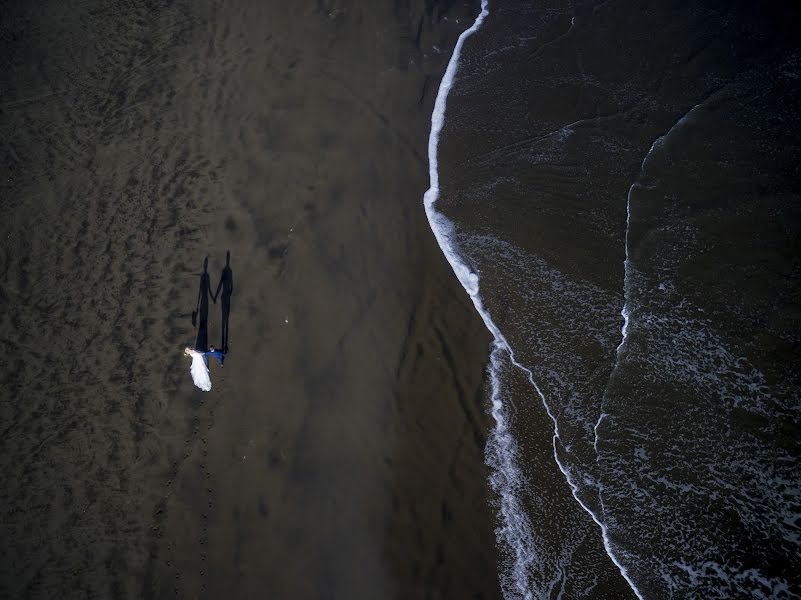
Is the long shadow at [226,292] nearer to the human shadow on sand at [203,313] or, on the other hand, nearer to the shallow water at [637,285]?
the human shadow on sand at [203,313]

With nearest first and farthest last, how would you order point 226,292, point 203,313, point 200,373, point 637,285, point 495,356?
1. point 200,373
2. point 495,356
3. point 203,313
4. point 226,292
5. point 637,285

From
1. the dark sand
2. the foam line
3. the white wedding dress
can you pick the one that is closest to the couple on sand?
the white wedding dress

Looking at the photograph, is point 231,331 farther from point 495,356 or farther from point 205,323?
point 495,356

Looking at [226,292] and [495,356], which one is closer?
[495,356]

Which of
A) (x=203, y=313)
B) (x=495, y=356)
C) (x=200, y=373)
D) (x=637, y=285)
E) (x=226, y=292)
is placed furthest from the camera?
(x=637, y=285)

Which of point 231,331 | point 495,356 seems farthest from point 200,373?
point 495,356

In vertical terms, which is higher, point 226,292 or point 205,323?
point 226,292

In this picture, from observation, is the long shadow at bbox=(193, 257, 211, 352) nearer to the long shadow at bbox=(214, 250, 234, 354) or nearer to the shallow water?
the long shadow at bbox=(214, 250, 234, 354)
